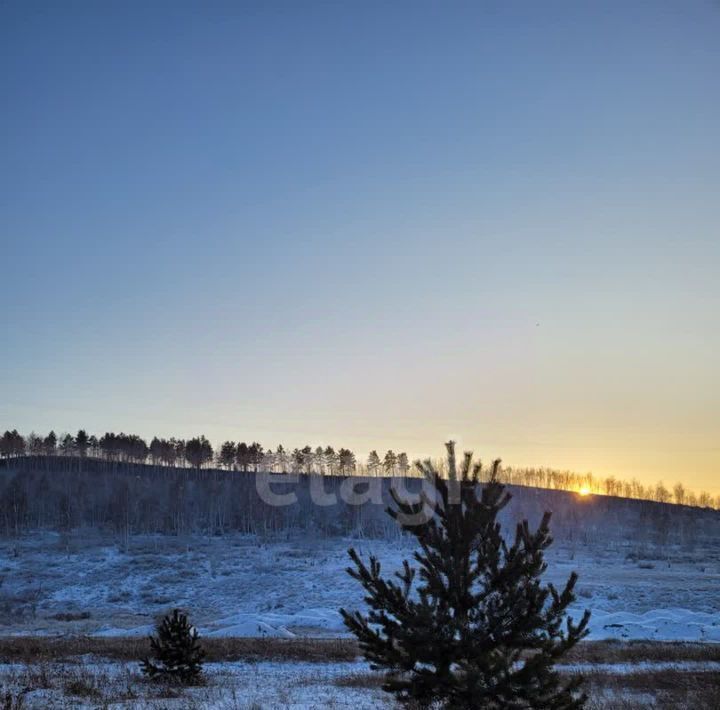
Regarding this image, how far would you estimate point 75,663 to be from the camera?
2195 cm

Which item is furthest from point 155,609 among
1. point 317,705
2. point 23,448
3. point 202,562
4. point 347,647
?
point 23,448

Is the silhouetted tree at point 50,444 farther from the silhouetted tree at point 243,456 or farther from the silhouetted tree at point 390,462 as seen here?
the silhouetted tree at point 390,462

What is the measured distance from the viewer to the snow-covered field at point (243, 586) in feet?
133

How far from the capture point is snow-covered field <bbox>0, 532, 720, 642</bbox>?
4050 centimetres

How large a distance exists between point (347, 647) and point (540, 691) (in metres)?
22.9

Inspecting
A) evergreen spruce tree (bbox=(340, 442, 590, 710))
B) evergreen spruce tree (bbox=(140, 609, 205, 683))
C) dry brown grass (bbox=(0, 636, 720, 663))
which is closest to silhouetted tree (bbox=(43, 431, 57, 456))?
dry brown grass (bbox=(0, 636, 720, 663))

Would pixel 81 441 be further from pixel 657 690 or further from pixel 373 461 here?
pixel 657 690

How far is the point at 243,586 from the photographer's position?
61.7m

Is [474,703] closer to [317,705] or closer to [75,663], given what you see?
[317,705]

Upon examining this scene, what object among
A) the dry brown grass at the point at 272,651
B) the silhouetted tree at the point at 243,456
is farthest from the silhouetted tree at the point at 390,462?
the dry brown grass at the point at 272,651

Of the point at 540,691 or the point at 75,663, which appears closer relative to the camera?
the point at 540,691

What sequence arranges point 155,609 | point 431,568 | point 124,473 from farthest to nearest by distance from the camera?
point 124,473 → point 155,609 → point 431,568

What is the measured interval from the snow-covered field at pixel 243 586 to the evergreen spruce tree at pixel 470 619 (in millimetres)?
29036

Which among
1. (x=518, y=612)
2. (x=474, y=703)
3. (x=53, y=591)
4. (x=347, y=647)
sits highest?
(x=518, y=612)
